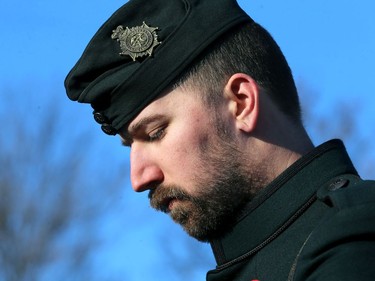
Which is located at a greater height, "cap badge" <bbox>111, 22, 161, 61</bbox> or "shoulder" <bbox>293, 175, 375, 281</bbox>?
"cap badge" <bbox>111, 22, 161, 61</bbox>

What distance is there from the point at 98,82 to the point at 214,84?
342 millimetres

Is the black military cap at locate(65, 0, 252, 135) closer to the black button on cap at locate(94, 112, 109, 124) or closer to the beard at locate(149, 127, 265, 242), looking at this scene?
the black button on cap at locate(94, 112, 109, 124)

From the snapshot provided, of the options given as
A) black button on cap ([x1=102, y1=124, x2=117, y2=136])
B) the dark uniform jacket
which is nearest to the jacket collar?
the dark uniform jacket

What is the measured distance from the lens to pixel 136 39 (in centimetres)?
321

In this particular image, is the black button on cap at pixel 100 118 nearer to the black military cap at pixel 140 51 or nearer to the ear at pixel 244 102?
Answer: the black military cap at pixel 140 51

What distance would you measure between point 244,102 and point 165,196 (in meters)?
0.35

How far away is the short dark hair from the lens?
316 centimetres

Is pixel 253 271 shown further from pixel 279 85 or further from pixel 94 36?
pixel 94 36

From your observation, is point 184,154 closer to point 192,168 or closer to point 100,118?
point 192,168

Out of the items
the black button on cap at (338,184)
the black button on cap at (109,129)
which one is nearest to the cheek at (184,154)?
the black button on cap at (109,129)

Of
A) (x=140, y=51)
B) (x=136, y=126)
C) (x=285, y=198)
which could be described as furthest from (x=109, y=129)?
(x=285, y=198)

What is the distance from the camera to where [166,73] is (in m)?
3.16

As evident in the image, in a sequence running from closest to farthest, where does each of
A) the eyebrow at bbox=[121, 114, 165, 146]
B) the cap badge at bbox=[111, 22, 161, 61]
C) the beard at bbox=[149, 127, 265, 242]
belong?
the beard at bbox=[149, 127, 265, 242] → the eyebrow at bbox=[121, 114, 165, 146] → the cap badge at bbox=[111, 22, 161, 61]

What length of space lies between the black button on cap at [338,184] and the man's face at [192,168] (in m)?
0.23
